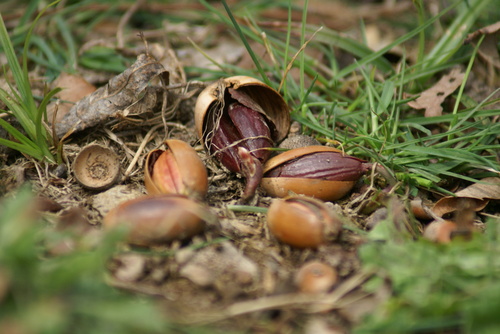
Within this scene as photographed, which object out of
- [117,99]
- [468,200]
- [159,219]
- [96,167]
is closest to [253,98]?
[117,99]

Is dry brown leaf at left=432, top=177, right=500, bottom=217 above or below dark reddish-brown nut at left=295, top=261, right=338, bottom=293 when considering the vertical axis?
below

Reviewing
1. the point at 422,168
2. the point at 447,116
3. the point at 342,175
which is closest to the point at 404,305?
the point at 342,175

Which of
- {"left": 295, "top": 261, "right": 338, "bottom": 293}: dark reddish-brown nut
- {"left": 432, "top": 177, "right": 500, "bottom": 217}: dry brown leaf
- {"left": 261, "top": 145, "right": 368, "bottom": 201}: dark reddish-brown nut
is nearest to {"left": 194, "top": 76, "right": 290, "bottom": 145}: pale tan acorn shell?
{"left": 261, "top": 145, "right": 368, "bottom": 201}: dark reddish-brown nut

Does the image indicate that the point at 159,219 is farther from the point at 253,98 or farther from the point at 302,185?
the point at 253,98

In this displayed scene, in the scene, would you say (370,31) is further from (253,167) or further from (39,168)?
(39,168)

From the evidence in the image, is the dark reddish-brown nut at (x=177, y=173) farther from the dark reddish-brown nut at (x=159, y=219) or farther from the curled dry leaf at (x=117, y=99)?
the curled dry leaf at (x=117, y=99)

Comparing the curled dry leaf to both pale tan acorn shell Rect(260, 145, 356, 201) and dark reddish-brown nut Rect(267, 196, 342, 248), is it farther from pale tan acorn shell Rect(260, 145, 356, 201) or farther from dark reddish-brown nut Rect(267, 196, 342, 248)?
dark reddish-brown nut Rect(267, 196, 342, 248)

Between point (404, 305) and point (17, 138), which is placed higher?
point (17, 138)
